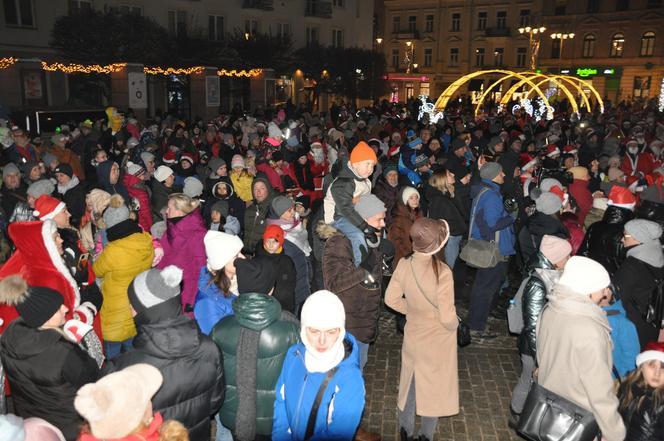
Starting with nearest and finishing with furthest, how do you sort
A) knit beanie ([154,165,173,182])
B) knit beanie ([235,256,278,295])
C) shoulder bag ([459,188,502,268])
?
1. knit beanie ([235,256,278,295])
2. shoulder bag ([459,188,502,268])
3. knit beanie ([154,165,173,182])

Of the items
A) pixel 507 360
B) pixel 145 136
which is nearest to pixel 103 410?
pixel 507 360

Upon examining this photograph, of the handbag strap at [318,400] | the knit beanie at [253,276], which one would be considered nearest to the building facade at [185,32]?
the knit beanie at [253,276]

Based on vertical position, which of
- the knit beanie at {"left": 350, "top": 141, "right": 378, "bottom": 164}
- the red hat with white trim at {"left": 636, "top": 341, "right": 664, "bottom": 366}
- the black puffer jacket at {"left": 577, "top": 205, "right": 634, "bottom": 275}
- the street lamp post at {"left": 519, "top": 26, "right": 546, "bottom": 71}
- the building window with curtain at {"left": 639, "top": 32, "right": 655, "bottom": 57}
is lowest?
the red hat with white trim at {"left": 636, "top": 341, "right": 664, "bottom": 366}

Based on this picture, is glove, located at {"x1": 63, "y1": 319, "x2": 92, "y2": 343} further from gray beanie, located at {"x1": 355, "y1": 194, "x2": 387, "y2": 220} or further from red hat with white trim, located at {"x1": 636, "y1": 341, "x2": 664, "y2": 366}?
red hat with white trim, located at {"x1": 636, "y1": 341, "x2": 664, "y2": 366}

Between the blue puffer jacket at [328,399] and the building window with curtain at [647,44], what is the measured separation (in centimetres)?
5399

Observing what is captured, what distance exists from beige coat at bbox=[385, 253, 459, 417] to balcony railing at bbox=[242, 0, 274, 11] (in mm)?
36609

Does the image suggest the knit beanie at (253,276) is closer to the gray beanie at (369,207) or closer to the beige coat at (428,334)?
the beige coat at (428,334)

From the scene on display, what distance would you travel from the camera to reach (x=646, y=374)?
3490mm

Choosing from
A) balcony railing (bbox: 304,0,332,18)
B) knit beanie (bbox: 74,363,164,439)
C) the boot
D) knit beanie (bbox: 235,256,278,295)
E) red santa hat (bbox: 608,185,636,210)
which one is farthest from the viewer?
balcony railing (bbox: 304,0,332,18)

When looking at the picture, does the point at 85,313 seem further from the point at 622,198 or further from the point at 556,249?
the point at 622,198

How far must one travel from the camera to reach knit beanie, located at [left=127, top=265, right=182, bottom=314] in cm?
320

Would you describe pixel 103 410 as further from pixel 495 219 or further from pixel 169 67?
pixel 169 67

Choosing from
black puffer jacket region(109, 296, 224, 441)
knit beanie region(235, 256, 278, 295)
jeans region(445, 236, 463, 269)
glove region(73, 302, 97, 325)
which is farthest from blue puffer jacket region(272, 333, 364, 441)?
jeans region(445, 236, 463, 269)

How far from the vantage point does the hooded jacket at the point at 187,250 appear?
563cm
